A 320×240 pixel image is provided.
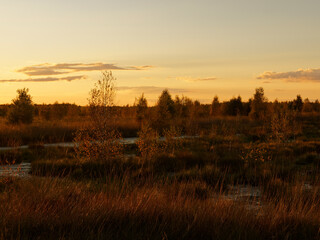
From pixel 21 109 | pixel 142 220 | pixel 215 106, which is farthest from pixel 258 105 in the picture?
pixel 142 220

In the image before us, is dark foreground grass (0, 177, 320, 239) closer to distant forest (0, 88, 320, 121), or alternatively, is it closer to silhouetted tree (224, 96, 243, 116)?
distant forest (0, 88, 320, 121)

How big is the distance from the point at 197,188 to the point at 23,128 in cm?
1797

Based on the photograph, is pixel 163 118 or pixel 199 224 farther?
pixel 163 118

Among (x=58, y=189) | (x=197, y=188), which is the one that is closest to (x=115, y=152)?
(x=197, y=188)

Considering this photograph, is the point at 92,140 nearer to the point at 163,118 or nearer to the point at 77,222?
the point at 77,222

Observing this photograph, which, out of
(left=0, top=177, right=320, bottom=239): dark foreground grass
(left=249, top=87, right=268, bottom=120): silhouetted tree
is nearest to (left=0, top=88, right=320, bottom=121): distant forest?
(left=249, top=87, right=268, bottom=120): silhouetted tree

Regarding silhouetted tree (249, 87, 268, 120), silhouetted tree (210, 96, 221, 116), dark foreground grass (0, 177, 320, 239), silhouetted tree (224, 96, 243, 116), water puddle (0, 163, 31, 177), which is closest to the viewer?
dark foreground grass (0, 177, 320, 239)

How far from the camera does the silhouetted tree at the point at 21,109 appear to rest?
2839 centimetres

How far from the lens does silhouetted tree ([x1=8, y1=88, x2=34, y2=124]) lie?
28.4 metres

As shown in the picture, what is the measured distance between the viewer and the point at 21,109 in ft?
93.4

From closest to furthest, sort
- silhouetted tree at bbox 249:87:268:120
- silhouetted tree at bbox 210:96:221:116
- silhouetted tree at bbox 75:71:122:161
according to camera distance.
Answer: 1. silhouetted tree at bbox 75:71:122:161
2. silhouetted tree at bbox 249:87:268:120
3. silhouetted tree at bbox 210:96:221:116

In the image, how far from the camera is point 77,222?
4109 mm

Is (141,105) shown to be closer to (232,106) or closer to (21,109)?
(21,109)

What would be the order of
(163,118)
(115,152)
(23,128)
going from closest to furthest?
(115,152) → (23,128) → (163,118)
